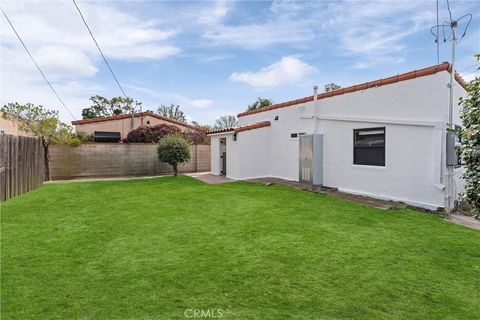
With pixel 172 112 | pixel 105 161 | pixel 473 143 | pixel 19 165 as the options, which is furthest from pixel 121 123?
pixel 473 143

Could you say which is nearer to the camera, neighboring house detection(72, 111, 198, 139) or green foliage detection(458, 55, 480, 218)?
green foliage detection(458, 55, 480, 218)

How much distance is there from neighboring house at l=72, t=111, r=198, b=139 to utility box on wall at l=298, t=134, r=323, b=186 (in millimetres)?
13393

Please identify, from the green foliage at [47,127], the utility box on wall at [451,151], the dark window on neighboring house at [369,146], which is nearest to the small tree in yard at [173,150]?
the green foliage at [47,127]

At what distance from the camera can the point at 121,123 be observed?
22969 millimetres

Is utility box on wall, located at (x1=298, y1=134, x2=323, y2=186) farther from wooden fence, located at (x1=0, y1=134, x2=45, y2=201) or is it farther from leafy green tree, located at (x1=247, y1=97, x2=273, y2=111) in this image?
leafy green tree, located at (x1=247, y1=97, x2=273, y2=111)

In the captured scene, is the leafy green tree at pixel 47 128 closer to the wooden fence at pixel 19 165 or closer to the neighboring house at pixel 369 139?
the wooden fence at pixel 19 165

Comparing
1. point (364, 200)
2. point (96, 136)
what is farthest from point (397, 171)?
point (96, 136)

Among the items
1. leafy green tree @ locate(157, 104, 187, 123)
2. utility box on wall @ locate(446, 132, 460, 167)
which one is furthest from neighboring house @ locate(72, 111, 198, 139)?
leafy green tree @ locate(157, 104, 187, 123)

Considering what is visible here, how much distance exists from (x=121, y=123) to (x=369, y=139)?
18966 millimetres

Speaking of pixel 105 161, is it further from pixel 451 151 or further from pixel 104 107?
pixel 104 107

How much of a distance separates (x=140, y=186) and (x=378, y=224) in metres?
9.32

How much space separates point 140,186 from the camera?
12.5m

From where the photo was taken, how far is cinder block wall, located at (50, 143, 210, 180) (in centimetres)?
1545

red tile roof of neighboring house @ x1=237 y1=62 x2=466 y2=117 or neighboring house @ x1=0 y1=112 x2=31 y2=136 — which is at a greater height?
red tile roof of neighboring house @ x1=237 y1=62 x2=466 y2=117
